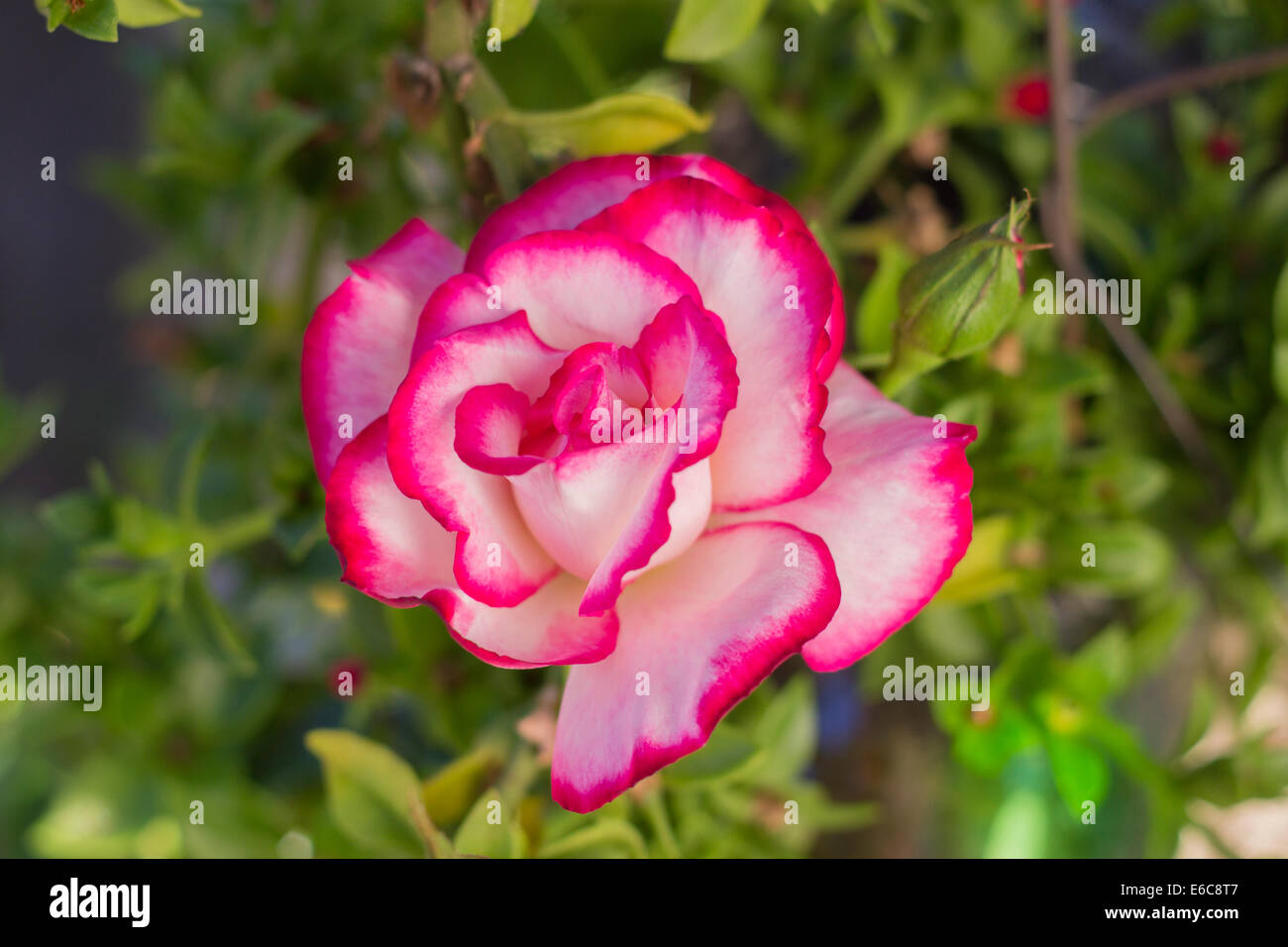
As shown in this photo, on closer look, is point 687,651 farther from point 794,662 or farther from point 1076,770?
point 794,662

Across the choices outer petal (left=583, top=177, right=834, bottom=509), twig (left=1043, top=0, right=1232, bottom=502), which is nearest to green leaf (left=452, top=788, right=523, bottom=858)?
outer petal (left=583, top=177, right=834, bottom=509)

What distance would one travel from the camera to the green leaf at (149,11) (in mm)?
218

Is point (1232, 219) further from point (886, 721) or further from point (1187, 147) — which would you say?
point (886, 721)

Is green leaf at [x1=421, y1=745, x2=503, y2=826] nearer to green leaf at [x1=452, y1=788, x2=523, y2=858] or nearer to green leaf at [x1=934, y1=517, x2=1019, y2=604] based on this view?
green leaf at [x1=452, y1=788, x2=523, y2=858]

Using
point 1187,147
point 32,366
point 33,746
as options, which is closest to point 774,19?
point 1187,147

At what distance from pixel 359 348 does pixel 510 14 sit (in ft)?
0.27

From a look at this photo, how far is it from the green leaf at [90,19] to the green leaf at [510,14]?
0.26 feet

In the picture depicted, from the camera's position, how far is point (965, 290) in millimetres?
214

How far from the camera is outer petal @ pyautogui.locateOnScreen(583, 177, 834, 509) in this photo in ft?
0.62

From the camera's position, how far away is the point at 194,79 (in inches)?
16.6

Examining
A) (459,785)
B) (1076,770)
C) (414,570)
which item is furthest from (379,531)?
(1076,770)

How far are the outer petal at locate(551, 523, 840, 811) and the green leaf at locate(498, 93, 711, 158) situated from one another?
0.36 feet

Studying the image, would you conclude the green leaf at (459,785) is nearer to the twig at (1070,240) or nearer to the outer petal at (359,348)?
the outer petal at (359,348)
